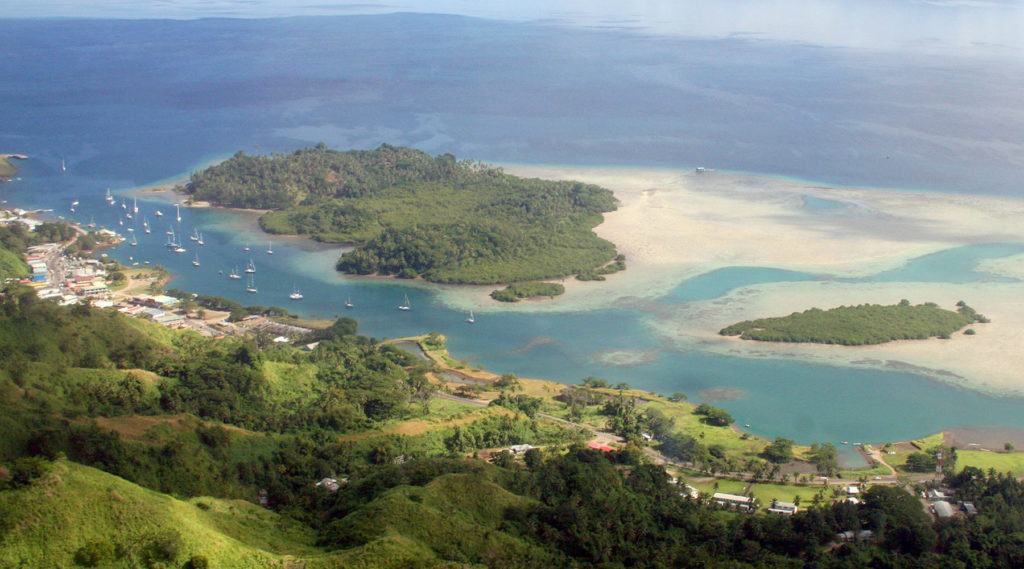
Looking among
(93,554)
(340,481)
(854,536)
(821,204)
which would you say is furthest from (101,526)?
(821,204)

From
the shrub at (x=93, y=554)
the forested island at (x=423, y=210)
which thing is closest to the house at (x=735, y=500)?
the shrub at (x=93, y=554)

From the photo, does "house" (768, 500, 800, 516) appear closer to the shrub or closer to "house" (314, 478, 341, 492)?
"house" (314, 478, 341, 492)

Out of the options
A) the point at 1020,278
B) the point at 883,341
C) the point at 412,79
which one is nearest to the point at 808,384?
the point at 883,341

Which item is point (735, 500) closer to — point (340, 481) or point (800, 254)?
point (340, 481)

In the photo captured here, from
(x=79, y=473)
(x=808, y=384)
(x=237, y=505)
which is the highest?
(x=79, y=473)

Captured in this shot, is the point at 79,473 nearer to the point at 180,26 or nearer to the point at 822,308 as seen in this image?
the point at 822,308

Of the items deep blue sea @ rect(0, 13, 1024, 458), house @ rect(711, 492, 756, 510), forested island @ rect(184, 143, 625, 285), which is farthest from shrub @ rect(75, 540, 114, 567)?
forested island @ rect(184, 143, 625, 285)

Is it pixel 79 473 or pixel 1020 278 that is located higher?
pixel 79 473
